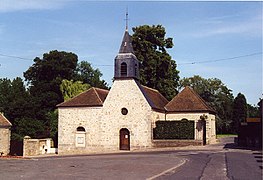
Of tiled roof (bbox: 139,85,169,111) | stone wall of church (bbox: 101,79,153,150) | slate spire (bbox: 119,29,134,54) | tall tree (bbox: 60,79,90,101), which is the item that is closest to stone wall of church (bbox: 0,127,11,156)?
stone wall of church (bbox: 101,79,153,150)

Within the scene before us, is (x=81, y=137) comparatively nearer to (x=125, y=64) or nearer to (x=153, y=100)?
(x=125, y=64)

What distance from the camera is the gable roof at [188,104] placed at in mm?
38219

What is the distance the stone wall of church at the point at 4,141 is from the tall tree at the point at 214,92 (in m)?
38.0

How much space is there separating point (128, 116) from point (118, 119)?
3.42ft

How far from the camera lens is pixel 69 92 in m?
Result: 51.4

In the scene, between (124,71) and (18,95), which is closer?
(124,71)

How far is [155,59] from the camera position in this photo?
49.4 metres

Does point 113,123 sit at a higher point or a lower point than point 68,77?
lower

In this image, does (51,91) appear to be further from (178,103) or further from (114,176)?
(114,176)

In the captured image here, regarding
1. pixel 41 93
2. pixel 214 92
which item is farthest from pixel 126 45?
pixel 214 92

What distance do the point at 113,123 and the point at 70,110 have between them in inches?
179

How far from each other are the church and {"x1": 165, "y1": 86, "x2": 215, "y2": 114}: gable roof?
84 centimetres

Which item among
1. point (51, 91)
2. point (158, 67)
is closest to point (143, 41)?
point (158, 67)

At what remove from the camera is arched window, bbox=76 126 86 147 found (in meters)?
36.1
